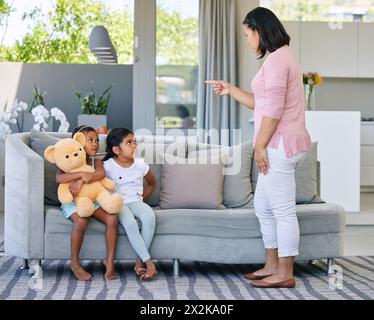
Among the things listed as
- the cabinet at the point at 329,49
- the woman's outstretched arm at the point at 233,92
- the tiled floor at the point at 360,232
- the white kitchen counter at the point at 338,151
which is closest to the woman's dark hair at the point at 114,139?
the woman's outstretched arm at the point at 233,92

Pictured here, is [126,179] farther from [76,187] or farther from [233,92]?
[233,92]

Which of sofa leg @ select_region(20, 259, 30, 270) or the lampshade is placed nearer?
sofa leg @ select_region(20, 259, 30, 270)

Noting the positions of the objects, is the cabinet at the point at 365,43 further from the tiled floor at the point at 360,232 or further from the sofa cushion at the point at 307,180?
the sofa cushion at the point at 307,180

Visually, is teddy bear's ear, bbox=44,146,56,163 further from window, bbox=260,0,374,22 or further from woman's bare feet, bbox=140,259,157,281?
window, bbox=260,0,374,22

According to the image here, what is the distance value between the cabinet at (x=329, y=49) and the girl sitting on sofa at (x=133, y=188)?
4326 mm

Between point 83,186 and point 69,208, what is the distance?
0.14 m

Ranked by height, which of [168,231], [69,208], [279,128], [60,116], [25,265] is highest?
[60,116]

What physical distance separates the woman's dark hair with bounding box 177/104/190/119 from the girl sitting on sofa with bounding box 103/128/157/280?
10.3ft

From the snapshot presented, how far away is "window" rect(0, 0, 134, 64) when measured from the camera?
8.46 metres

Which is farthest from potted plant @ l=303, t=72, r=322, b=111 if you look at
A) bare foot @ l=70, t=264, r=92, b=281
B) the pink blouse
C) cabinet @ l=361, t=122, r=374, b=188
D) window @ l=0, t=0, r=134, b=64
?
bare foot @ l=70, t=264, r=92, b=281

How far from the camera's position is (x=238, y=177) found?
4.60m

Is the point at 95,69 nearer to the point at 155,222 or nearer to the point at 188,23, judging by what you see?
the point at 188,23

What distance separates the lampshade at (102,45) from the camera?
829cm

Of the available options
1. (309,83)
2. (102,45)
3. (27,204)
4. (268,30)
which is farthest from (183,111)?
(268,30)
